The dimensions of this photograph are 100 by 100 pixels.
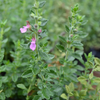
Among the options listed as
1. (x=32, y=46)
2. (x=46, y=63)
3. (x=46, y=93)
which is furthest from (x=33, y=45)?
(x=46, y=93)

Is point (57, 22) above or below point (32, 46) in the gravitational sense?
above

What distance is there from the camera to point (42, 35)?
1125mm

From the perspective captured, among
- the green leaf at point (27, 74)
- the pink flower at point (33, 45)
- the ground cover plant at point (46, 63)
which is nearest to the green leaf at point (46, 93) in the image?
the ground cover plant at point (46, 63)

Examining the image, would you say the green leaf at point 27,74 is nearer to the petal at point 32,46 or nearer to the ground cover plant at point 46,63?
the ground cover plant at point 46,63

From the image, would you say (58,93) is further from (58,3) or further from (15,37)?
(58,3)

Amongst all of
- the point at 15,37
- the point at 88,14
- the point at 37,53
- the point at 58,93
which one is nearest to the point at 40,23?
the point at 37,53

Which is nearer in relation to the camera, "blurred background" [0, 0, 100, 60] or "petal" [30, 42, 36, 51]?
"petal" [30, 42, 36, 51]

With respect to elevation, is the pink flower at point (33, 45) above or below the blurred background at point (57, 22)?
below

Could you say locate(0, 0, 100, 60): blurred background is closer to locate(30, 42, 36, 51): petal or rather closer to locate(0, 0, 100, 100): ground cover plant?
locate(0, 0, 100, 100): ground cover plant

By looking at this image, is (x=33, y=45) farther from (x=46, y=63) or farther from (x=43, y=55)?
(x=46, y=63)

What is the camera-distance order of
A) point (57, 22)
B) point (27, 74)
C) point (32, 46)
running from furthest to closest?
1. point (57, 22)
2. point (27, 74)
3. point (32, 46)

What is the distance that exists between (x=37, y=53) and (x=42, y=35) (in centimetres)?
16

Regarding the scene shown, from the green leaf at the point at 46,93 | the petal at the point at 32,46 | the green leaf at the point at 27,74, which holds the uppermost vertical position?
the petal at the point at 32,46

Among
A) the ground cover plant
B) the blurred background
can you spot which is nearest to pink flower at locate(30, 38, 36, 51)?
the ground cover plant
